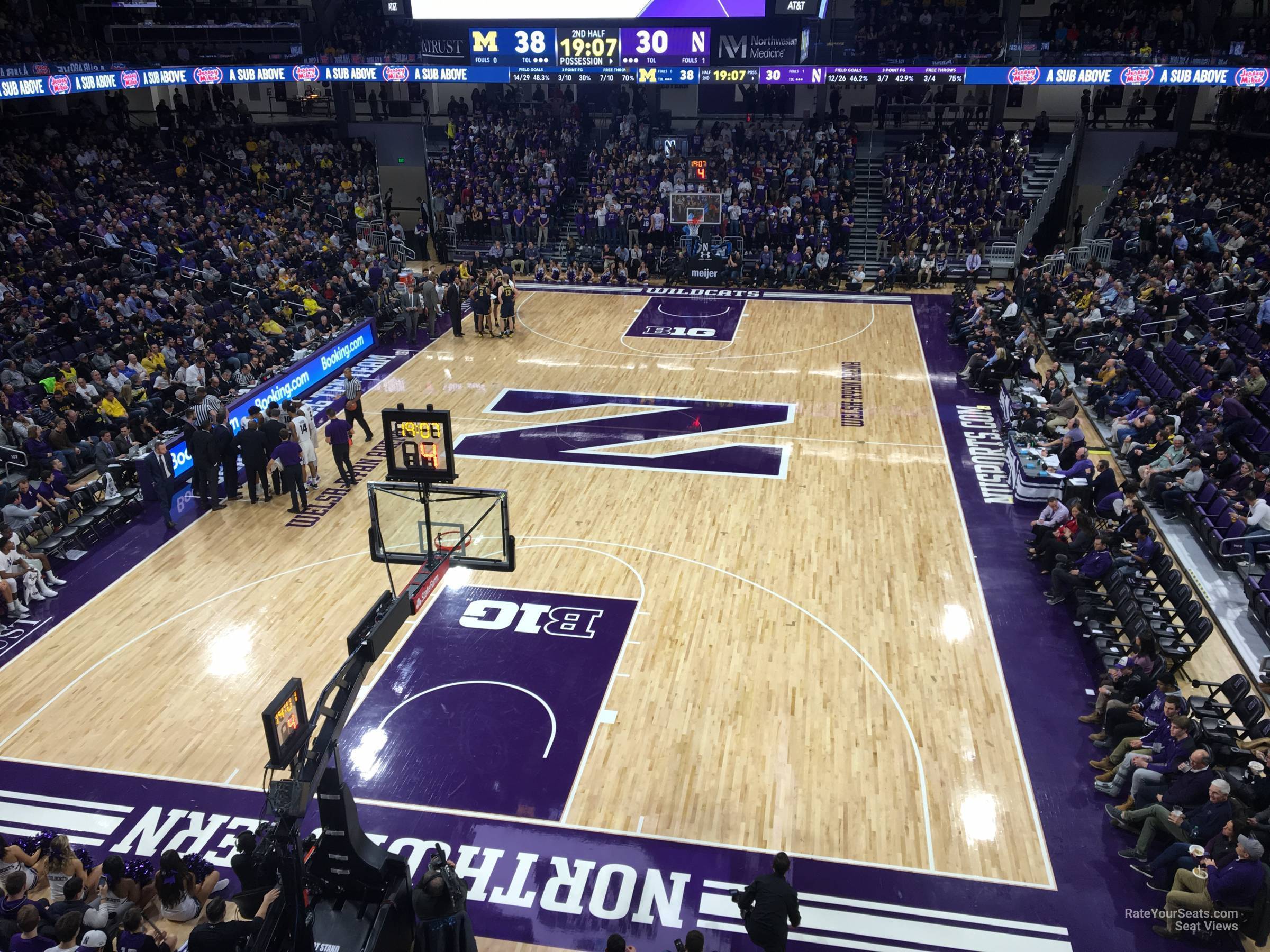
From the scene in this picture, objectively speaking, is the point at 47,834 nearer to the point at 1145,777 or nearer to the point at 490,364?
the point at 1145,777

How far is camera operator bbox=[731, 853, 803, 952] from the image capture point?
7480mm

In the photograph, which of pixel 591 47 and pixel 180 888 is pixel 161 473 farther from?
pixel 591 47

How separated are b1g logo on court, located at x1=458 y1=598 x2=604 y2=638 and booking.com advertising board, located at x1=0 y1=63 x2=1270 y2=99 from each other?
20.4 m

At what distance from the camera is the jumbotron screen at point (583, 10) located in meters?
29.8

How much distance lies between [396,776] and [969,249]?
25713 millimetres

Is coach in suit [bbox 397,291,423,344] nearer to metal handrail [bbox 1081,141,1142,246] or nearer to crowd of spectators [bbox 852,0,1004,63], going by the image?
crowd of spectators [bbox 852,0,1004,63]

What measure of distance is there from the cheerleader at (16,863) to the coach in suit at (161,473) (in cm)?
735

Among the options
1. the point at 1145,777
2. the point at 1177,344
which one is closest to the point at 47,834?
the point at 1145,777

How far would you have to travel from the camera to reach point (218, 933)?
7195 mm

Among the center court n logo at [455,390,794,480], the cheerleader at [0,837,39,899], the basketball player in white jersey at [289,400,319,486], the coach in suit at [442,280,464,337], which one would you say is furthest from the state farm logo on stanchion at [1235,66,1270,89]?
the cheerleader at [0,837,39,899]

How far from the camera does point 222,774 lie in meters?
10.2

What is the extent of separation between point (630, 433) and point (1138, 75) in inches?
777

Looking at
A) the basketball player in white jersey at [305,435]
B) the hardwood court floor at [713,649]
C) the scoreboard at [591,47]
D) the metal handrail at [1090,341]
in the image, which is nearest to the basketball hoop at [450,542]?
the hardwood court floor at [713,649]

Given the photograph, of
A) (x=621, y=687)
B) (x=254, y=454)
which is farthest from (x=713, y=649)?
(x=254, y=454)
